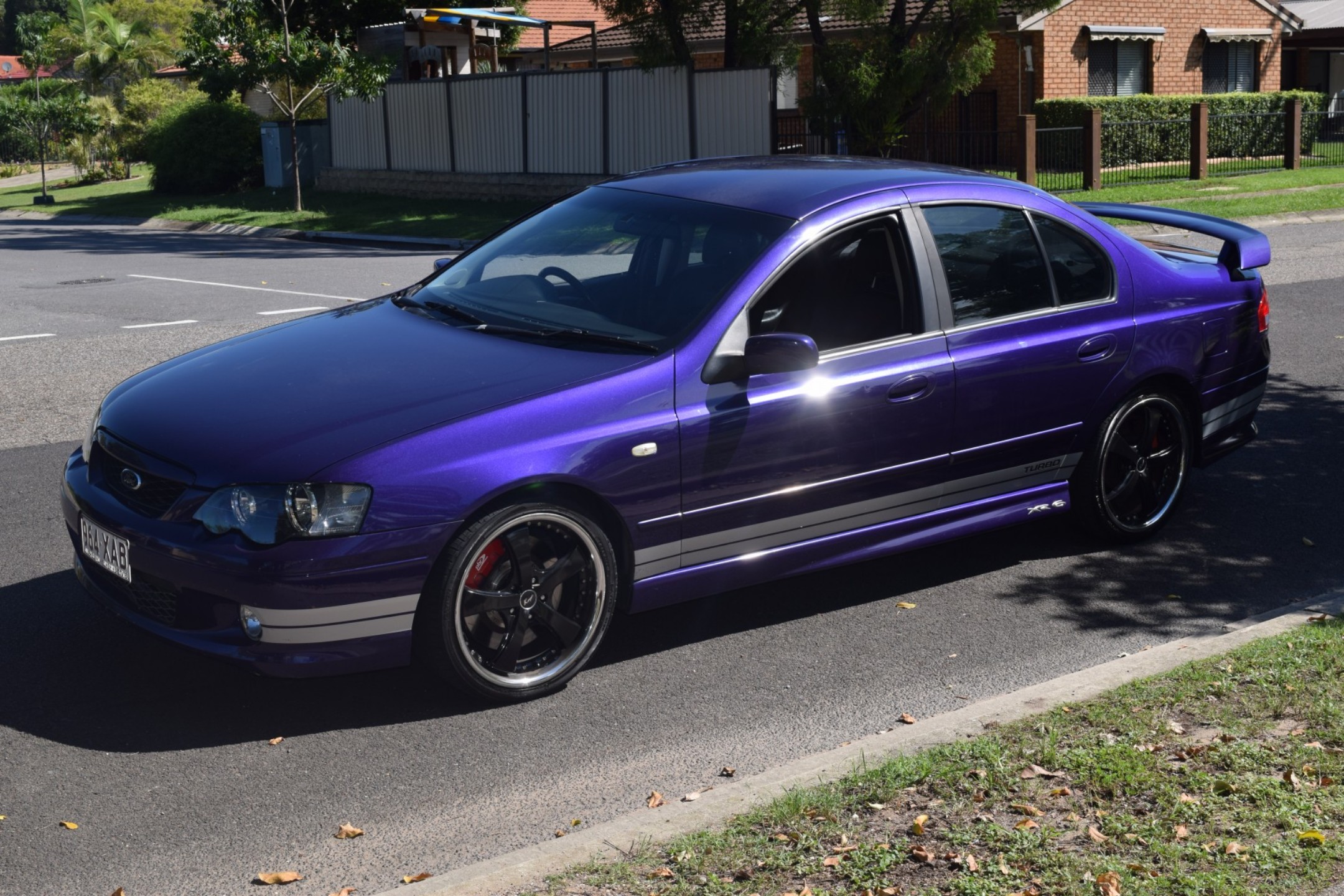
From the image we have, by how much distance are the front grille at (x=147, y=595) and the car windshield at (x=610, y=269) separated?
151 centimetres

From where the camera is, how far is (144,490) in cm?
466

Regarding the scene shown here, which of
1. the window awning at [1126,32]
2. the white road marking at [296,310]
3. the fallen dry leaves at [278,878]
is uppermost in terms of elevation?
the window awning at [1126,32]

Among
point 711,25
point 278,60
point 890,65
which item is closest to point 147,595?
point 890,65

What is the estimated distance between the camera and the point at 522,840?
12.8ft

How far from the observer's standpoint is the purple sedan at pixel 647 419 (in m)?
4.42

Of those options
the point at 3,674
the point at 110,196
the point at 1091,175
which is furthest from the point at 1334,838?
the point at 110,196

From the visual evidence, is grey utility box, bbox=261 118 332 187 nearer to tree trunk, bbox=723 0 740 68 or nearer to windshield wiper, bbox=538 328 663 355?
tree trunk, bbox=723 0 740 68

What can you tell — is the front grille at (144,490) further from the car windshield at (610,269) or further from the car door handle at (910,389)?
the car door handle at (910,389)

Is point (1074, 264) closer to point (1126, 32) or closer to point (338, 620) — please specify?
point (338, 620)

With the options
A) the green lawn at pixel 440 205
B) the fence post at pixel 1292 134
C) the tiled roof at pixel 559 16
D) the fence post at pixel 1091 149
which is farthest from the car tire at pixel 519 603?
the tiled roof at pixel 559 16

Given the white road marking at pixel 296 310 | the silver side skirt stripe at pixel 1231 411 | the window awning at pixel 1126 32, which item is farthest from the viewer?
the window awning at pixel 1126 32

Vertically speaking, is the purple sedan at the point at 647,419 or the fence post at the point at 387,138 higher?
the fence post at the point at 387,138

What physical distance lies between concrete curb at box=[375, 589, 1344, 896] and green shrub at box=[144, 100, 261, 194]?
35.2 m

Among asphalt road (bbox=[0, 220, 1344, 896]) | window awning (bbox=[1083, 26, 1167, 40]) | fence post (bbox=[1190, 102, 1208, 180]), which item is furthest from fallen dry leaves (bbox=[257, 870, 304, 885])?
window awning (bbox=[1083, 26, 1167, 40])
